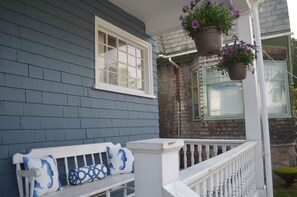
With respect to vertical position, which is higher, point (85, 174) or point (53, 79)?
point (53, 79)

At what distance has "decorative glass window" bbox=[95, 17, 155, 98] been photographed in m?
3.64

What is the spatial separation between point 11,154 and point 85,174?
0.80 metres

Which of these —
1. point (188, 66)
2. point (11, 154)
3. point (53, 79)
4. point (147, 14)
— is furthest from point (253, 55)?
point (188, 66)

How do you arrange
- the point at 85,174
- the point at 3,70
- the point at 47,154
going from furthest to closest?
the point at 85,174 → the point at 47,154 → the point at 3,70

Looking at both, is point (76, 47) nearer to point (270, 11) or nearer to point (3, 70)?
point (3, 70)

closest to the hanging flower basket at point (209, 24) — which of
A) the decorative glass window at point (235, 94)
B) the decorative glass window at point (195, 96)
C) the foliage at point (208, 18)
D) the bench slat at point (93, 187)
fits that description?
the foliage at point (208, 18)

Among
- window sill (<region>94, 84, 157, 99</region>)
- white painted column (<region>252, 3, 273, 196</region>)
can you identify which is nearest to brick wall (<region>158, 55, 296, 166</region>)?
window sill (<region>94, 84, 157, 99</region>)

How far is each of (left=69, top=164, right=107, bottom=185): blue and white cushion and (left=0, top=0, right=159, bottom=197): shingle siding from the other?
0.38 m

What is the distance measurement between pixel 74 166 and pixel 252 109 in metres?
2.42

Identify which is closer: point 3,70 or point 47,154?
point 3,70

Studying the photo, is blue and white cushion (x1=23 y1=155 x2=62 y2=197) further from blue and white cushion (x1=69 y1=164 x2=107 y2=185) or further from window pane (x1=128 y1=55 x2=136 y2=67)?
window pane (x1=128 y1=55 x2=136 y2=67)

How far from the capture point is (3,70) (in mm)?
2320

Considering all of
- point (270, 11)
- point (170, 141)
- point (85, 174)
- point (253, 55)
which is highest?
point (270, 11)

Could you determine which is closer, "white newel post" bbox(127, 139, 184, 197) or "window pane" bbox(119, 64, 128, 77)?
"white newel post" bbox(127, 139, 184, 197)
